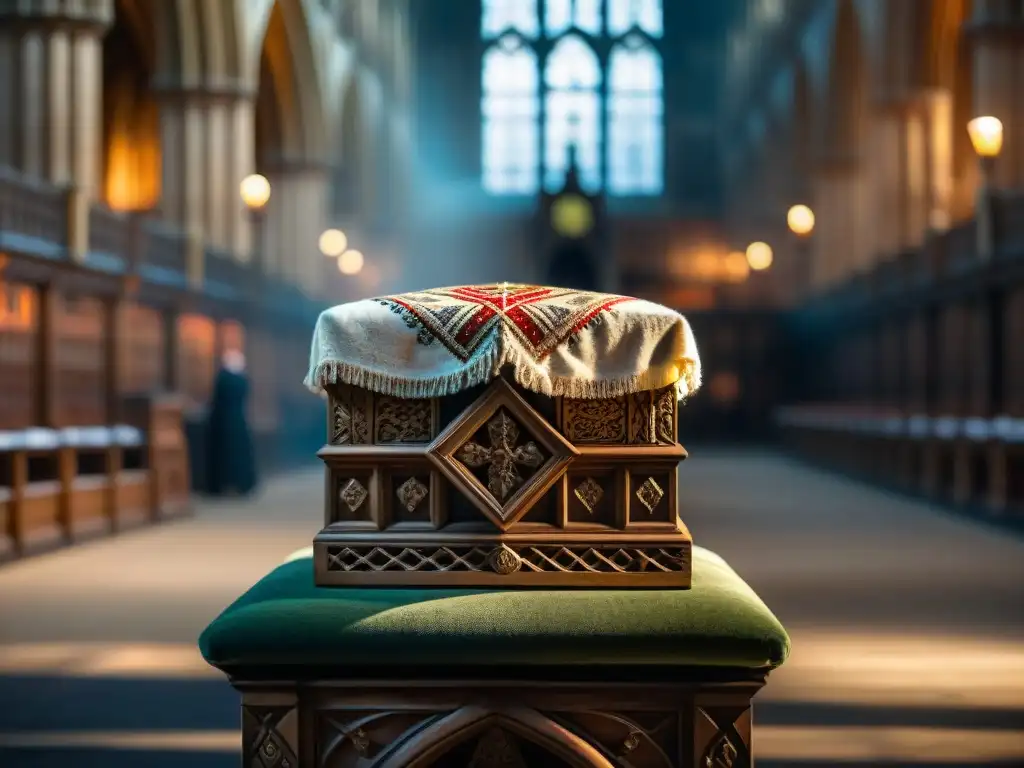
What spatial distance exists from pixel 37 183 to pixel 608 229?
1000 inches

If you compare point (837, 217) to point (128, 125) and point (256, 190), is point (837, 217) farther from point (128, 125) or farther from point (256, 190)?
point (256, 190)

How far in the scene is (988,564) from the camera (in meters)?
9.34

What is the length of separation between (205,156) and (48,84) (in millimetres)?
4922

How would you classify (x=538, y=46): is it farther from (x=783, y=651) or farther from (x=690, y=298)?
(x=783, y=651)

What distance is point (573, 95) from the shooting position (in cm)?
4053

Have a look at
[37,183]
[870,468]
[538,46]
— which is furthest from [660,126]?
[37,183]

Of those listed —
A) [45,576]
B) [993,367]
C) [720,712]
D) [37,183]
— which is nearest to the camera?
[720,712]

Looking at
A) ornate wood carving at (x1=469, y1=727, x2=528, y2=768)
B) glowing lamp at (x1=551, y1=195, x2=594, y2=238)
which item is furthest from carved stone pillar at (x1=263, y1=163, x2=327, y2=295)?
ornate wood carving at (x1=469, y1=727, x2=528, y2=768)

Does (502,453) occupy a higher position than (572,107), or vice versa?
(572,107)

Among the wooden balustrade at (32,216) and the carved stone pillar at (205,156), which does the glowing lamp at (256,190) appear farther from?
the carved stone pillar at (205,156)

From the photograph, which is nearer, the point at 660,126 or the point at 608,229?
the point at 608,229

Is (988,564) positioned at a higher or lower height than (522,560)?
lower

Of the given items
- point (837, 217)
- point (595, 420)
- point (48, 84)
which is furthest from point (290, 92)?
point (595, 420)

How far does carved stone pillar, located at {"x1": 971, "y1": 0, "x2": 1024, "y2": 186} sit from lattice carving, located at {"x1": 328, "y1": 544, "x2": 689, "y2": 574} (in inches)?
591
